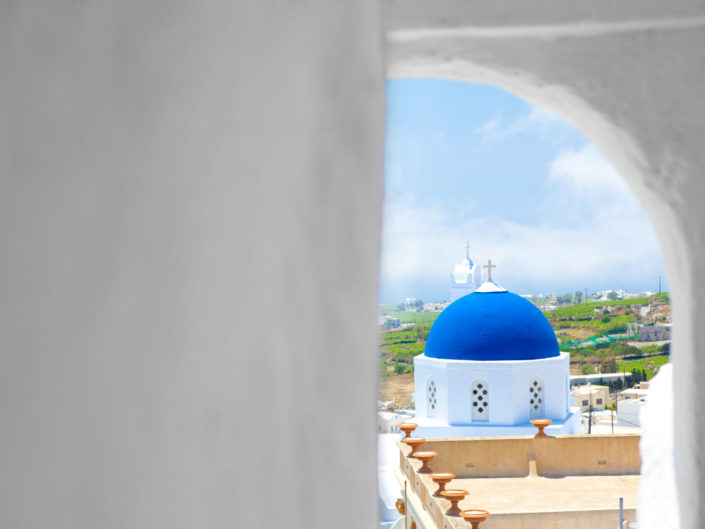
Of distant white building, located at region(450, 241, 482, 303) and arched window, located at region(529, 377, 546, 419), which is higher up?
distant white building, located at region(450, 241, 482, 303)

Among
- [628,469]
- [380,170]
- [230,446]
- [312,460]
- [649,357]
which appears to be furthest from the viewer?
[649,357]

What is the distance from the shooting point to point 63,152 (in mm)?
216

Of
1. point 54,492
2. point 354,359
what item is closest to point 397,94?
point 354,359

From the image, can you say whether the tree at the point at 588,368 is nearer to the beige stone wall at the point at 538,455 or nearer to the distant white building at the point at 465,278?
the distant white building at the point at 465,278

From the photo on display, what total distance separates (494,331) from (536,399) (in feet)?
3.73

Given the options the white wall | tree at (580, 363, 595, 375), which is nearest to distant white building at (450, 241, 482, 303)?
tree at (580, 363, 595, 375)

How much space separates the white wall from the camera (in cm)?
21

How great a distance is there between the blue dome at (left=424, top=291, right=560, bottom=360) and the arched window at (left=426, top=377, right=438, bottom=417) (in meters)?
0.39

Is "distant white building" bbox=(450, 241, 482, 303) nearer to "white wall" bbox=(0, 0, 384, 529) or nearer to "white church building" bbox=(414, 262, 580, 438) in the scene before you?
"white church building" bbox=(414, 262, 580, 438)

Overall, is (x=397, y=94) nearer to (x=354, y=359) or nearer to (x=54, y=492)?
(x=354, y=359)

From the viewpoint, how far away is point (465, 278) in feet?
42.2

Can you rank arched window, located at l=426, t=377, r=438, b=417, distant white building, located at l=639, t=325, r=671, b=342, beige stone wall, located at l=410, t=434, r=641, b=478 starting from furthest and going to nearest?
1. distant white building, located at l=639, t=325, r=671, b=342
2. arched window, located at l=426, t=377, r=438, b=417
3. beige stone wall, located at l=410, t=434, r=641, b=478

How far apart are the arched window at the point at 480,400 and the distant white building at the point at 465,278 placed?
11.1ft

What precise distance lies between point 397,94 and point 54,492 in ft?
2.03
